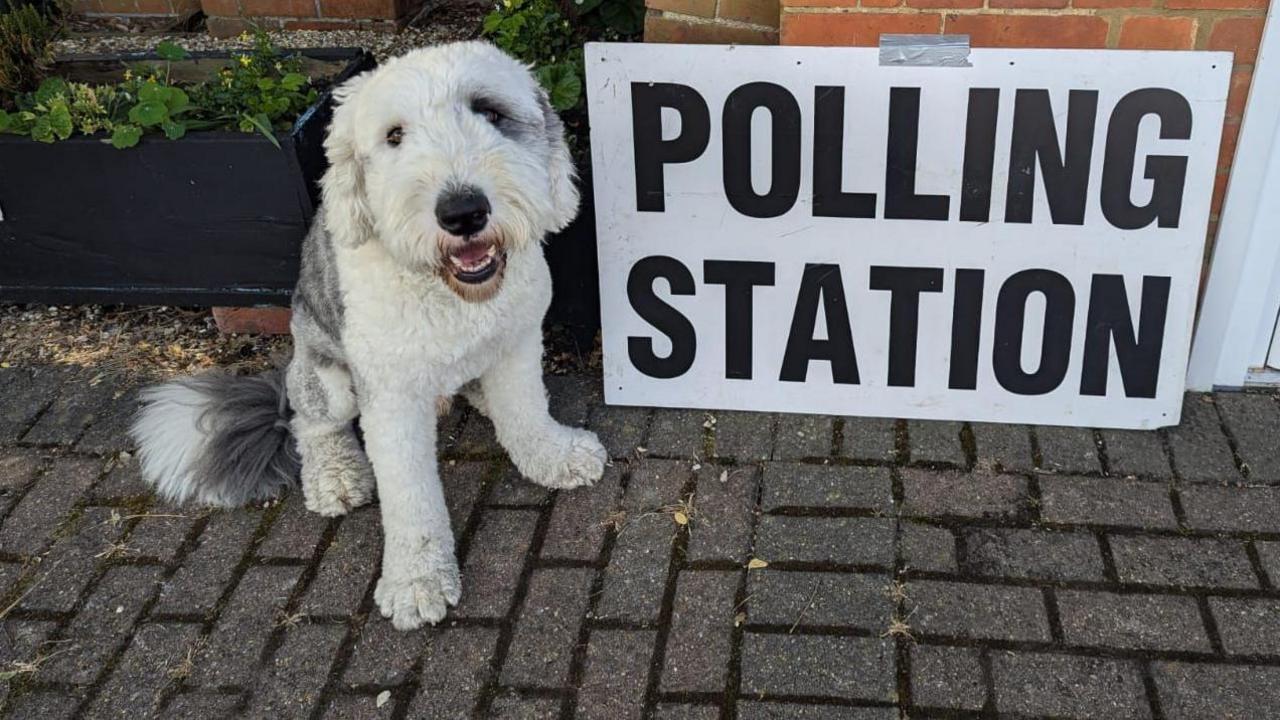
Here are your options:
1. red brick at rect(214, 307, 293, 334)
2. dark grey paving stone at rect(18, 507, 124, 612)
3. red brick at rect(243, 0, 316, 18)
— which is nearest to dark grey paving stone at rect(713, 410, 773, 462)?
red brick at rect(214, 307, 293, 334)

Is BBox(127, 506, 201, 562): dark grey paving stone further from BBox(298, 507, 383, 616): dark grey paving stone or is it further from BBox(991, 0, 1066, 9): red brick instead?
BBox(991, 0, 1066, 9): red brick

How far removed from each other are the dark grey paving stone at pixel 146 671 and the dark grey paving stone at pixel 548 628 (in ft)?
3.05

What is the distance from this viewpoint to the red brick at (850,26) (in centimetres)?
330

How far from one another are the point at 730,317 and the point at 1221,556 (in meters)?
1.66

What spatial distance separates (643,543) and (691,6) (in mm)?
1822

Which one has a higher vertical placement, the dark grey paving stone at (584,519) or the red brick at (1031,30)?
the red brick at (1031,30)

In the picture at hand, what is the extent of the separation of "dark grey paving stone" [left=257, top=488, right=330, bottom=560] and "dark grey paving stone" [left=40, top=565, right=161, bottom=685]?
0.34 metres

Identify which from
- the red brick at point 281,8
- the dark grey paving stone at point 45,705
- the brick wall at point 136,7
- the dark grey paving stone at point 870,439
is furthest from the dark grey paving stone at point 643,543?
the brick wall at point 136,7

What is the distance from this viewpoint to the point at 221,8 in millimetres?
5551

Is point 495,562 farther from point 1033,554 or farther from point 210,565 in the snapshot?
point 1033,554

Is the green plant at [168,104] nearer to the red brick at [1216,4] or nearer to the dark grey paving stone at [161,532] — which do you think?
the dark grey paving stone at [161,532]

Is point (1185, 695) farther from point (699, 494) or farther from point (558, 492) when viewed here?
point (558, 492)

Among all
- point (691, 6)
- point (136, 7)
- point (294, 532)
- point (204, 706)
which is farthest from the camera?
point (136, 7)

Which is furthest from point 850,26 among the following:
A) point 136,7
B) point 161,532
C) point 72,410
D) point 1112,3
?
point 136,7
